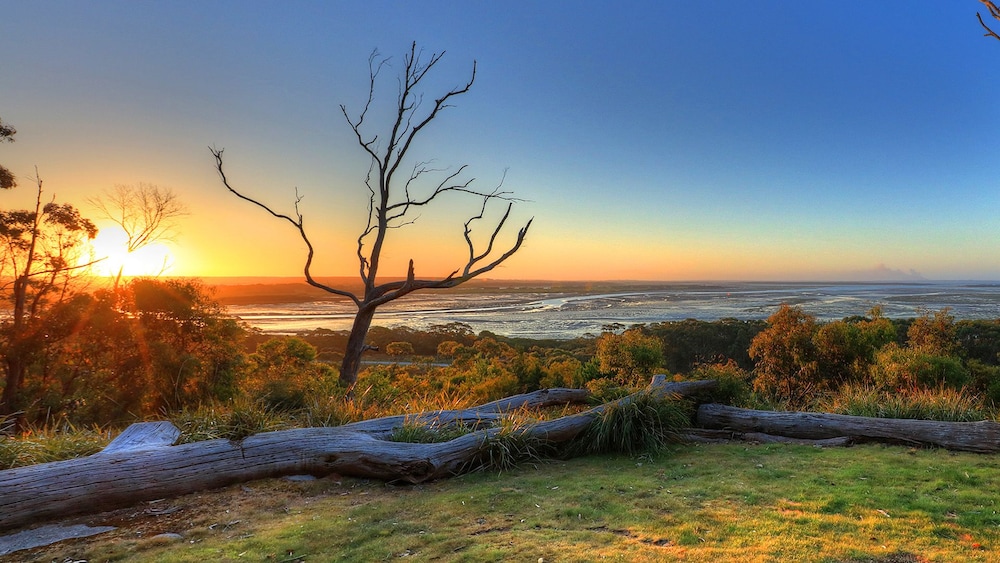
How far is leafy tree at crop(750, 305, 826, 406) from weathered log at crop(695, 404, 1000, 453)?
6.28m

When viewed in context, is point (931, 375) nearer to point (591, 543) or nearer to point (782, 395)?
point (782, 395)

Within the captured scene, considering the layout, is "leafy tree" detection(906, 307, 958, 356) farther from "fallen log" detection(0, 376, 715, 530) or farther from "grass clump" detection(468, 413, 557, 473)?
"grass clump" detection(468, 413, 557, 473)

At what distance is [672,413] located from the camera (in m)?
6.88

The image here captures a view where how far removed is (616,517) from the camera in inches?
153

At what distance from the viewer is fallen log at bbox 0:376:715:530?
407 centimetres

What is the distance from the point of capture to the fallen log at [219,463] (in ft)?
13.3

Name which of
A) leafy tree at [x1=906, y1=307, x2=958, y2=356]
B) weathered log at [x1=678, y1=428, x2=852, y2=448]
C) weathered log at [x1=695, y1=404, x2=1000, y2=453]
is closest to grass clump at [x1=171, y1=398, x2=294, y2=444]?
weathered log at [x1=678, y1=428, x2=852, y2=448]

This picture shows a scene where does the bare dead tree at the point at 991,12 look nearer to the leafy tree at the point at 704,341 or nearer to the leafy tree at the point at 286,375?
the leafy tree at the point at 286,375

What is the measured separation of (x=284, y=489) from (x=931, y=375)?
1240cm

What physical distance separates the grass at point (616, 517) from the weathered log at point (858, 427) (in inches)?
18.7

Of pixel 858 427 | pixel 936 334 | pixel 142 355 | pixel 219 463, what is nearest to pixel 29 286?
pixel 142 355

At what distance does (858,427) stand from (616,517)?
511cm

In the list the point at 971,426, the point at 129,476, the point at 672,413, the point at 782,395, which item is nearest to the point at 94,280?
the point at 129,476

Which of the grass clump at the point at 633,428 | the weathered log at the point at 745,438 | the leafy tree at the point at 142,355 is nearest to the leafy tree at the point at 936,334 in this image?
the weathered log at the point at 745,438
